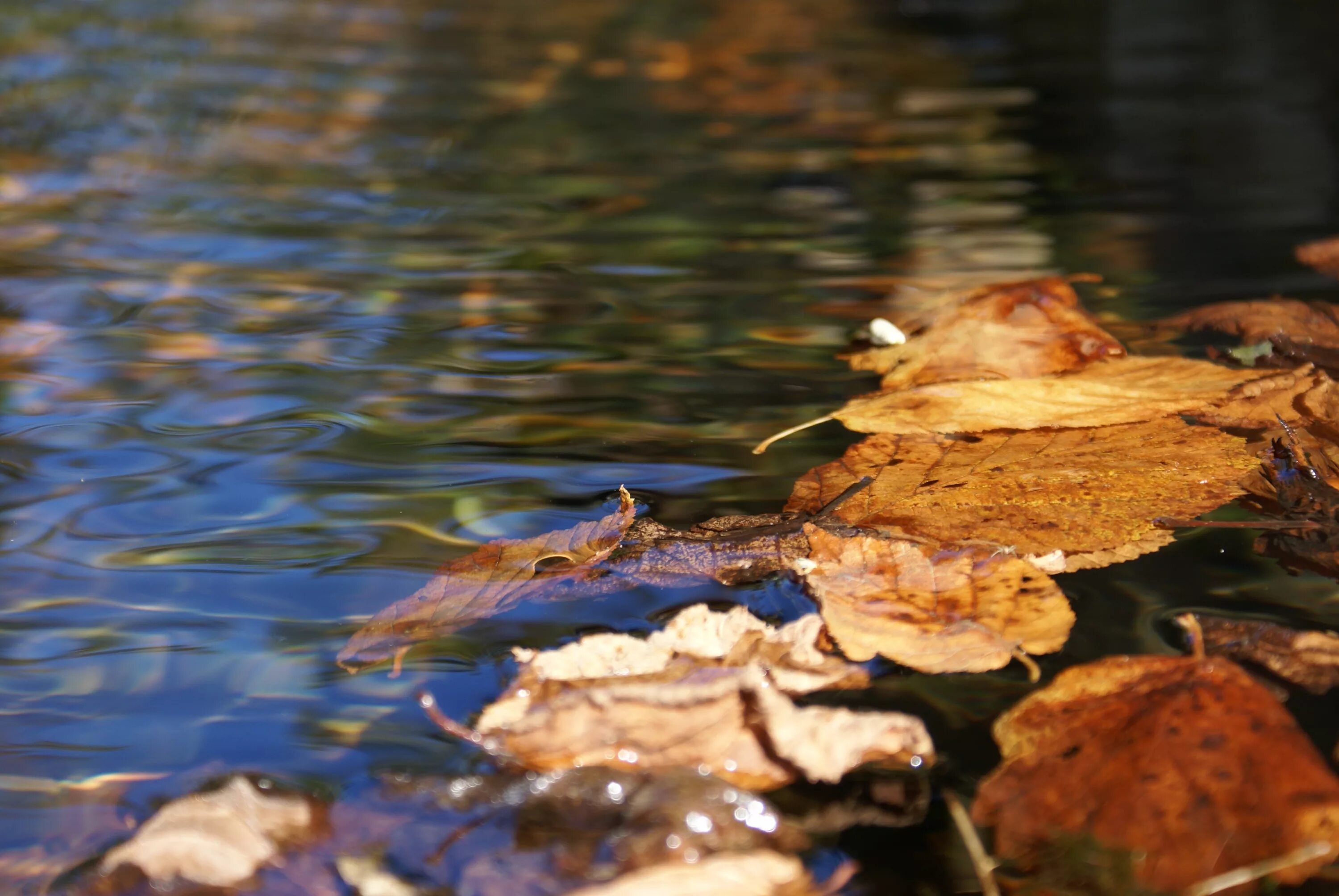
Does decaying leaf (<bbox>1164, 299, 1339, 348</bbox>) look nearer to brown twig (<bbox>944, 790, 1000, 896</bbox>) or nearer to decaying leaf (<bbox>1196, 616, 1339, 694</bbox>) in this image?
decaying leaf (<bbox>1196, 616, 1339, 694</bbox>)

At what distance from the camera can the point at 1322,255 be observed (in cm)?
203

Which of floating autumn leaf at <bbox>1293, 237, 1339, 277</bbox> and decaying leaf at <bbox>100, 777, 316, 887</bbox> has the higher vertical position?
floating autumn leaf at <bbox>1293, 237, 1339, 277</bbox>

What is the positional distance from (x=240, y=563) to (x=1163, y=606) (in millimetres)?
900

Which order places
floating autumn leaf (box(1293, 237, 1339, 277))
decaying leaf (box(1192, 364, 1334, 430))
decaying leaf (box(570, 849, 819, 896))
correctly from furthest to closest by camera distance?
floating autumn leaf (box(1293, 237, 1339, 277))
decaying leaf (box(1192, 364, 1334, 430))
decaying leaf (box(570, 849, 819, 896))

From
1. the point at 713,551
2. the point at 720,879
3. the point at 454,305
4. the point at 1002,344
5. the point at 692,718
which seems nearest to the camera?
the point at 720,879

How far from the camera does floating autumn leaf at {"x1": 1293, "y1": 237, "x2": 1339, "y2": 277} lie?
77.6 inches

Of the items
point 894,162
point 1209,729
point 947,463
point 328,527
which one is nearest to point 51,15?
point 894,162

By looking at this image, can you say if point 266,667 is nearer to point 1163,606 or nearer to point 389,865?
point 389,865

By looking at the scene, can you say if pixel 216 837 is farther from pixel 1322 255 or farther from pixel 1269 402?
pixel 1322 255

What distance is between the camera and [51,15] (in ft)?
16.8

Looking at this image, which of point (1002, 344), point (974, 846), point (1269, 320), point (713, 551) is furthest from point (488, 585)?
point (1269, 320)

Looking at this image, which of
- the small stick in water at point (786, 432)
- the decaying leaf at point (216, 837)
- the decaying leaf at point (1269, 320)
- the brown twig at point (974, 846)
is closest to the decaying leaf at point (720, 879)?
the brown twig at point (974, 846)

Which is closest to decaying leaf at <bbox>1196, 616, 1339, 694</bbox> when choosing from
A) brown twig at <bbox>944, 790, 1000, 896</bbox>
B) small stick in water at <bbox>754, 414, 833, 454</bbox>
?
brown twig at <bbox>944, 790, 1000, 896</bbox>

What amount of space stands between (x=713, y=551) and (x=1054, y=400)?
1.68 ft
